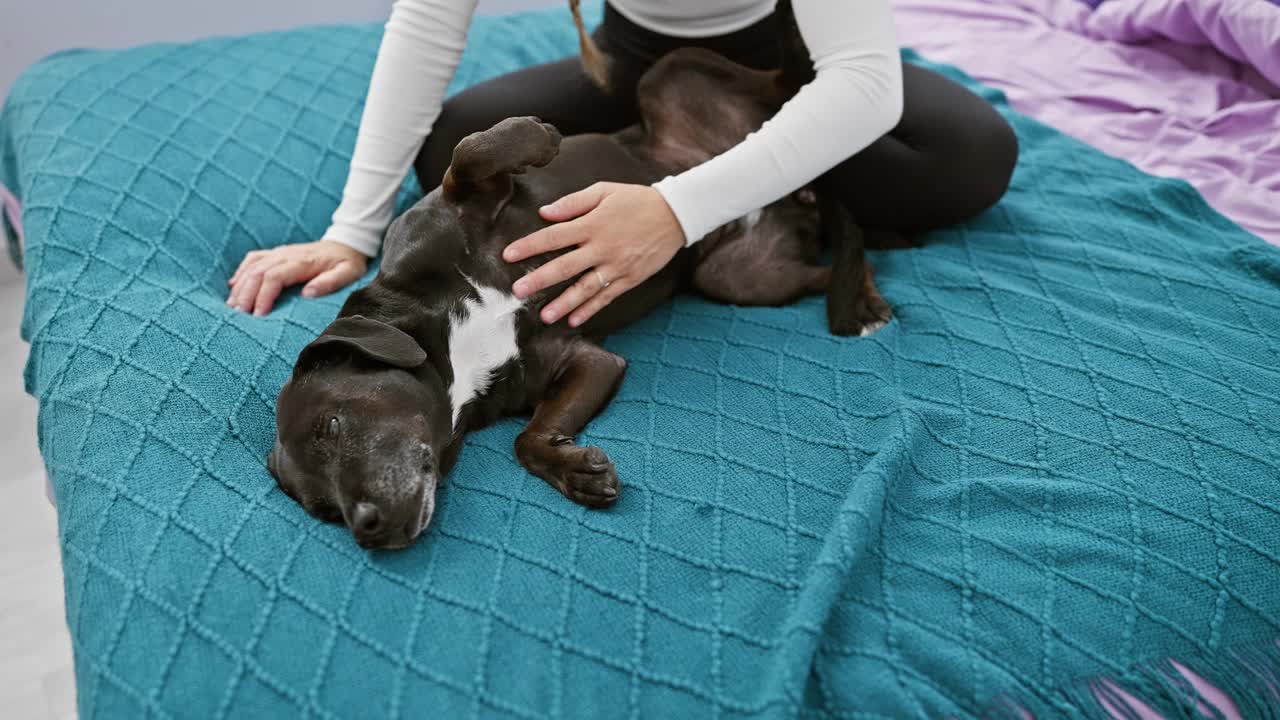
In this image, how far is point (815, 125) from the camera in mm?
1473

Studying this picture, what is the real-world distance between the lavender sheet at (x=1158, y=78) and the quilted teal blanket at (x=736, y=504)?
190 millimetres

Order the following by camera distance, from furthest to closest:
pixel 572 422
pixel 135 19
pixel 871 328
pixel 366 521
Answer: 1. pixel 135 19
2. pixel 871 328
3. pixel 572 422
4. pixel 366 521

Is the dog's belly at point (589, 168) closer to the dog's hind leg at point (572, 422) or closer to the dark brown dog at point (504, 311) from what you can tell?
the dark brown dog at point (504, 311)

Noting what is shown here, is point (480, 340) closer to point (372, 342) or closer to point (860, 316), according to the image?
point (372, 342)

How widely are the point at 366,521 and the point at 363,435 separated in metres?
0.14

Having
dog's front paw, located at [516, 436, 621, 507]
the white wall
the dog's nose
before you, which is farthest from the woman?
the white wall

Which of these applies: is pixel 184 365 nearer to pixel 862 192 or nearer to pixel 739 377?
pixel 739 377

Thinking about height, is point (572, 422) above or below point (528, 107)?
below

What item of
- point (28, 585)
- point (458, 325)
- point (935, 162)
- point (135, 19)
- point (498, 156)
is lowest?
point (28, 585)

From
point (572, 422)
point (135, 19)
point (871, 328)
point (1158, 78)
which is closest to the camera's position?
point (572, 422)

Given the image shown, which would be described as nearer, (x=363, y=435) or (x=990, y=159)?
(x=363, y=435)

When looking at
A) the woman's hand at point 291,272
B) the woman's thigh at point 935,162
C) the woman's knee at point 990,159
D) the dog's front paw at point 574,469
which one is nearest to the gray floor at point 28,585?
the woman's hand at point 291,272

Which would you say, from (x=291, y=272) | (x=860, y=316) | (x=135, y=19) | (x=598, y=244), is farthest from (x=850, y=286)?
(x=135, y=19)

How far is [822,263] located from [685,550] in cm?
90
